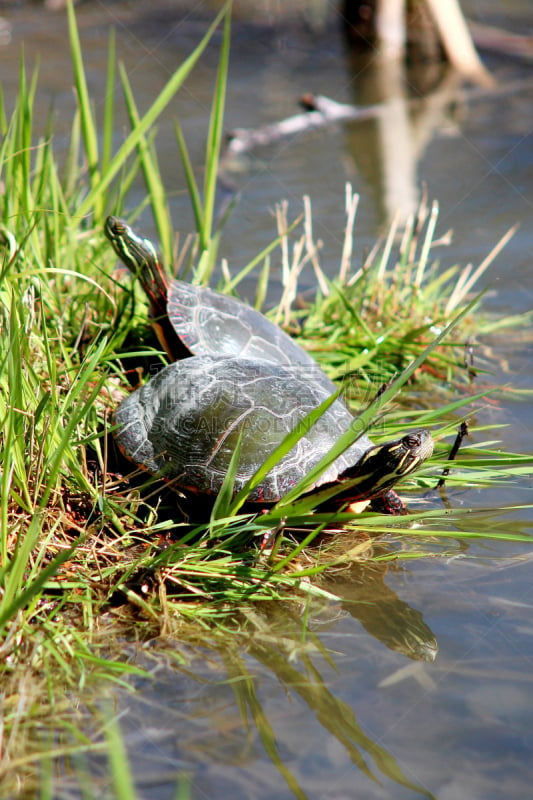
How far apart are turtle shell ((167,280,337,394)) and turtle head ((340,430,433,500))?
59 cm

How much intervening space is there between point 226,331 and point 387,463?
1024 millimetres

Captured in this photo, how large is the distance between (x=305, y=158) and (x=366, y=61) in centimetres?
361

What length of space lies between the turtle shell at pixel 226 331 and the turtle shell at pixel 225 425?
0.30 meters

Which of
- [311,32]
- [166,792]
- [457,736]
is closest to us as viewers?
[166,792]

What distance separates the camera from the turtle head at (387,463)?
7.28 feet

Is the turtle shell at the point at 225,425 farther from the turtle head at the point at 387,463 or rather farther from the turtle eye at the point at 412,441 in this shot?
the turtle eye at the point at 412,441

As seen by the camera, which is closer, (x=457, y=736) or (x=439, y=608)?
(x=457, y=736)

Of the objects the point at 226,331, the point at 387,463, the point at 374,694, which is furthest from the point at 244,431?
the point at 374,694

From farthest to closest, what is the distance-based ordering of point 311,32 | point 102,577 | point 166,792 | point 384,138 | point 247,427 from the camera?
point 311,32 < point 384,138 < point 247,427 < point 102,577 < point 166,792

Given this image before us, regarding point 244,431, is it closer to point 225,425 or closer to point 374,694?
point 225,425

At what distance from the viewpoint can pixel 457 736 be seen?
5.87ft

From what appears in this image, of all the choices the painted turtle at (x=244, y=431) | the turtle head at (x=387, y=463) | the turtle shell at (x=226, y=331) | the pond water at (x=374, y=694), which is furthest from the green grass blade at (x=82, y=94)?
the pond water at (x=374, y=694)

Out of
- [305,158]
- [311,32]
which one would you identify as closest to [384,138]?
[305,158]

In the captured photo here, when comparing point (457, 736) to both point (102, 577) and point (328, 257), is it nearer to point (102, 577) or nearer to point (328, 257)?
point (102, 577)
